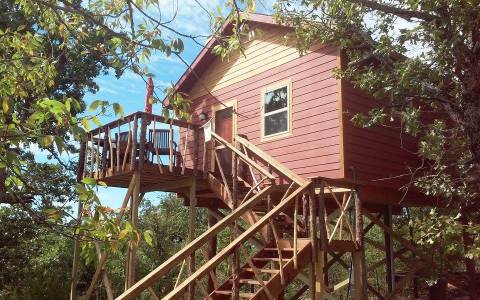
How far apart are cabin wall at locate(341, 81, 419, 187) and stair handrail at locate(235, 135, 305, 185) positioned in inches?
58.5

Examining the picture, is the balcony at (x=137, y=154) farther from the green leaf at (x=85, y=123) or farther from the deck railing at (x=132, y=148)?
the green leaf at (x=85, y=123)

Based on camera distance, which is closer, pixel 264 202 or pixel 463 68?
pixel 463 68

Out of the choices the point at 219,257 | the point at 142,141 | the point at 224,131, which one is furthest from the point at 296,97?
the point at 219,257

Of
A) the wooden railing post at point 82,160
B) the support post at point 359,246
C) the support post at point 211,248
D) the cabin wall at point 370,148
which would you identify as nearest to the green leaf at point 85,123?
the support post at point 359,246

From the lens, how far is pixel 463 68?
28.0 feet

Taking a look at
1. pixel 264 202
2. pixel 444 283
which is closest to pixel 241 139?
pixel 264 202

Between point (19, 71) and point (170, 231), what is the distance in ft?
62.3

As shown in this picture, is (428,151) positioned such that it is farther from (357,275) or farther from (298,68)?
(298,68)

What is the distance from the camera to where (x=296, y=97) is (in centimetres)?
1126

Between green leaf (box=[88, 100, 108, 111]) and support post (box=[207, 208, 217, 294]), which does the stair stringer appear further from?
support post (box=[207, 208, 217, 294])

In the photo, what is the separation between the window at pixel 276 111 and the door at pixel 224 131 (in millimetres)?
1268

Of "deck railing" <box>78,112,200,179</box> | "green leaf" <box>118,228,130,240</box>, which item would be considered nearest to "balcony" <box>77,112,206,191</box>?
"deck railing" <box>78,112,200,179</box>

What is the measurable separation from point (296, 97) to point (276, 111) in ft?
2.48

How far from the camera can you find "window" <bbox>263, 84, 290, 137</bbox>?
11.5 meters
